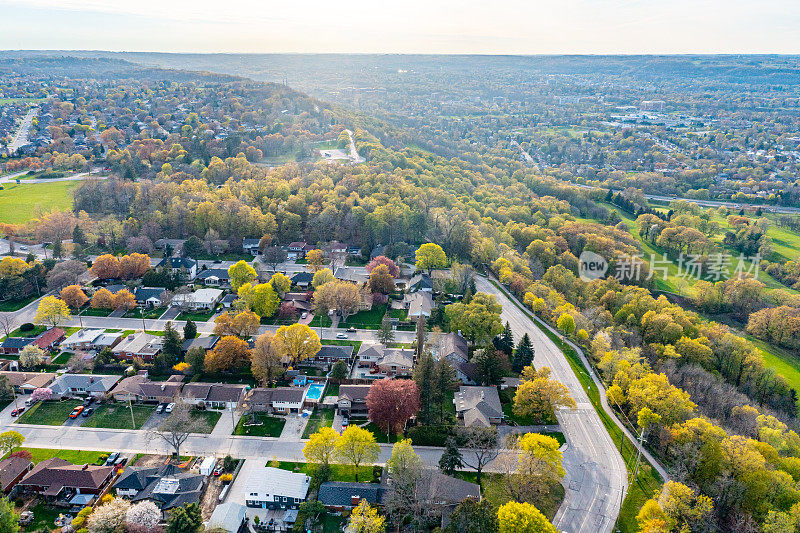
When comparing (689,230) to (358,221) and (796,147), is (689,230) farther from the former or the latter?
(796,147)

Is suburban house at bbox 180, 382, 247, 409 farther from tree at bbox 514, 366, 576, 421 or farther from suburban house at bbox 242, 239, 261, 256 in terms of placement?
suburban house at bbox 242, 239, 261, 256

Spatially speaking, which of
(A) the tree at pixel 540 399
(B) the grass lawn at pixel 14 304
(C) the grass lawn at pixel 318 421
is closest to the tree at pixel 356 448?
(C) the grass lawn at pixel 318 421

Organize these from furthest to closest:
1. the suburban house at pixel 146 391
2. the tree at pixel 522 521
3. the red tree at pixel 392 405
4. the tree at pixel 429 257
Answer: the tree at pixel 429 257
the suburban house at pixel 146 391
the red tree at pixel 392 405
the tree at pixel 522 521

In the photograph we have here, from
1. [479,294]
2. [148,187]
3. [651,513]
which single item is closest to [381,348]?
[479,294]

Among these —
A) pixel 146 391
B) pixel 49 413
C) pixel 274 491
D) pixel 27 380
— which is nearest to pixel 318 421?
pixel 274 491

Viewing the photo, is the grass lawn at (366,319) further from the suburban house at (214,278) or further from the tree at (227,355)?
the suburban house at (214,278)

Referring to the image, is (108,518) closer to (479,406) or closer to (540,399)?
(479,406)
